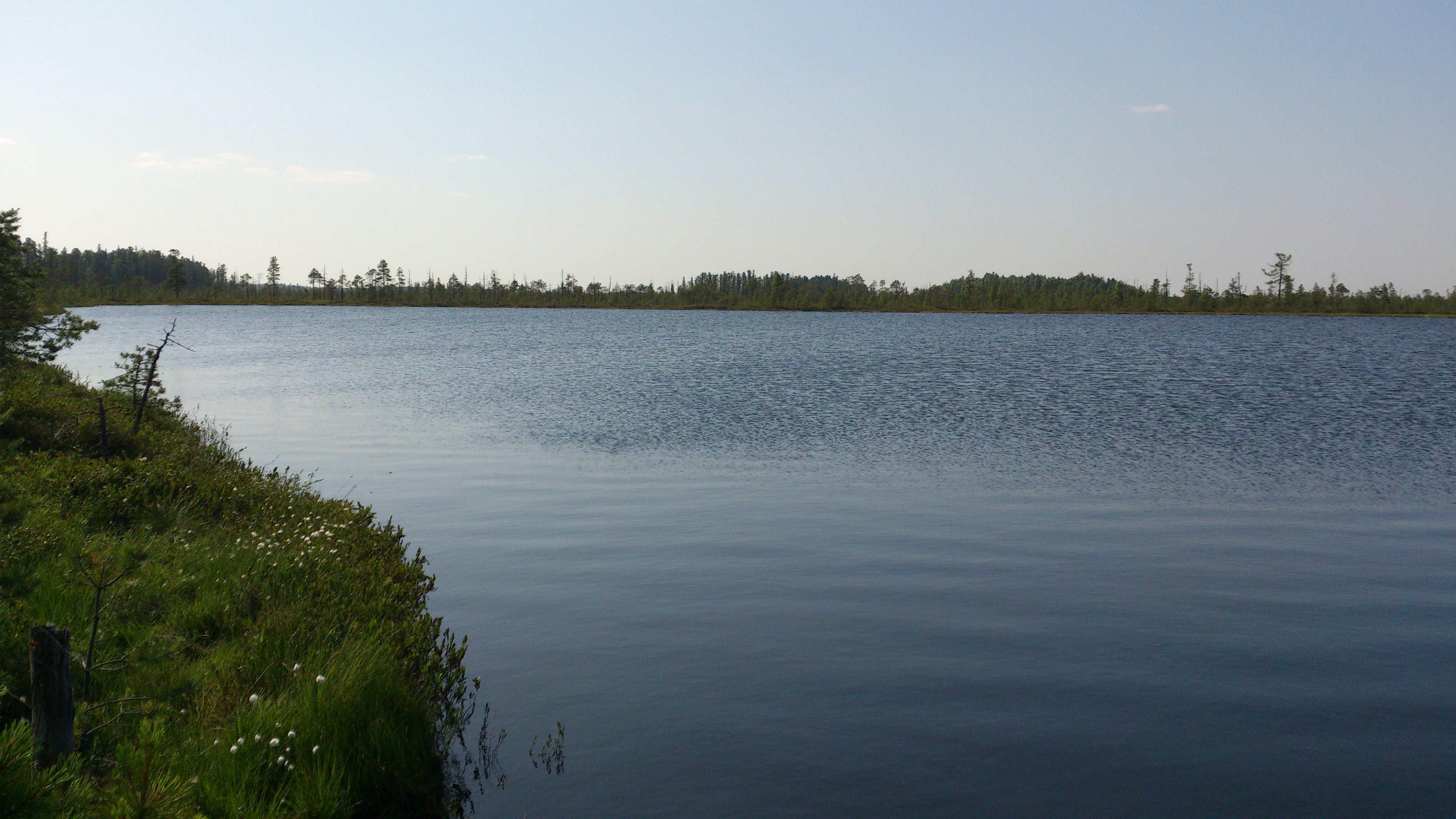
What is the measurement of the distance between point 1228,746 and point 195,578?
11497 millimetres

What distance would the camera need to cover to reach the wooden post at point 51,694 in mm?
5348

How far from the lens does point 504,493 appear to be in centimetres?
2156

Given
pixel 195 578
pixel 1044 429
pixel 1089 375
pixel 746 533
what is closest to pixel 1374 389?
pixel 1089 375

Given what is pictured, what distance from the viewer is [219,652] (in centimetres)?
890

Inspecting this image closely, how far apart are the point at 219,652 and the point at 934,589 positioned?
32.7ft

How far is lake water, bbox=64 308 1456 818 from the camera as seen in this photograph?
28.4ft

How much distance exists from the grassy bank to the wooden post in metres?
0.23

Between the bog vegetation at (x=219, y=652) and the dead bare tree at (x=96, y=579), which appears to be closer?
the bog vegetation at (x=219, y=652)

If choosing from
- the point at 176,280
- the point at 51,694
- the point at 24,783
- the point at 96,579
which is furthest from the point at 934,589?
the point at 176,280

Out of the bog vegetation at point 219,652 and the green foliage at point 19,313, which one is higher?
the green foliage at point 19,313

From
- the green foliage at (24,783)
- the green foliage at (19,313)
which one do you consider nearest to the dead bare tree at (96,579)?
the green foliage at (24,783)

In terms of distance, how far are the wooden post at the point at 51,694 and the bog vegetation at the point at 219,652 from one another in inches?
A: 7.3

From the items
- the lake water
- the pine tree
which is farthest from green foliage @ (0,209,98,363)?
the pine tree

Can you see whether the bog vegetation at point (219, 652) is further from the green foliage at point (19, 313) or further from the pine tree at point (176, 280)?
the pine tree at point (176, 280)
